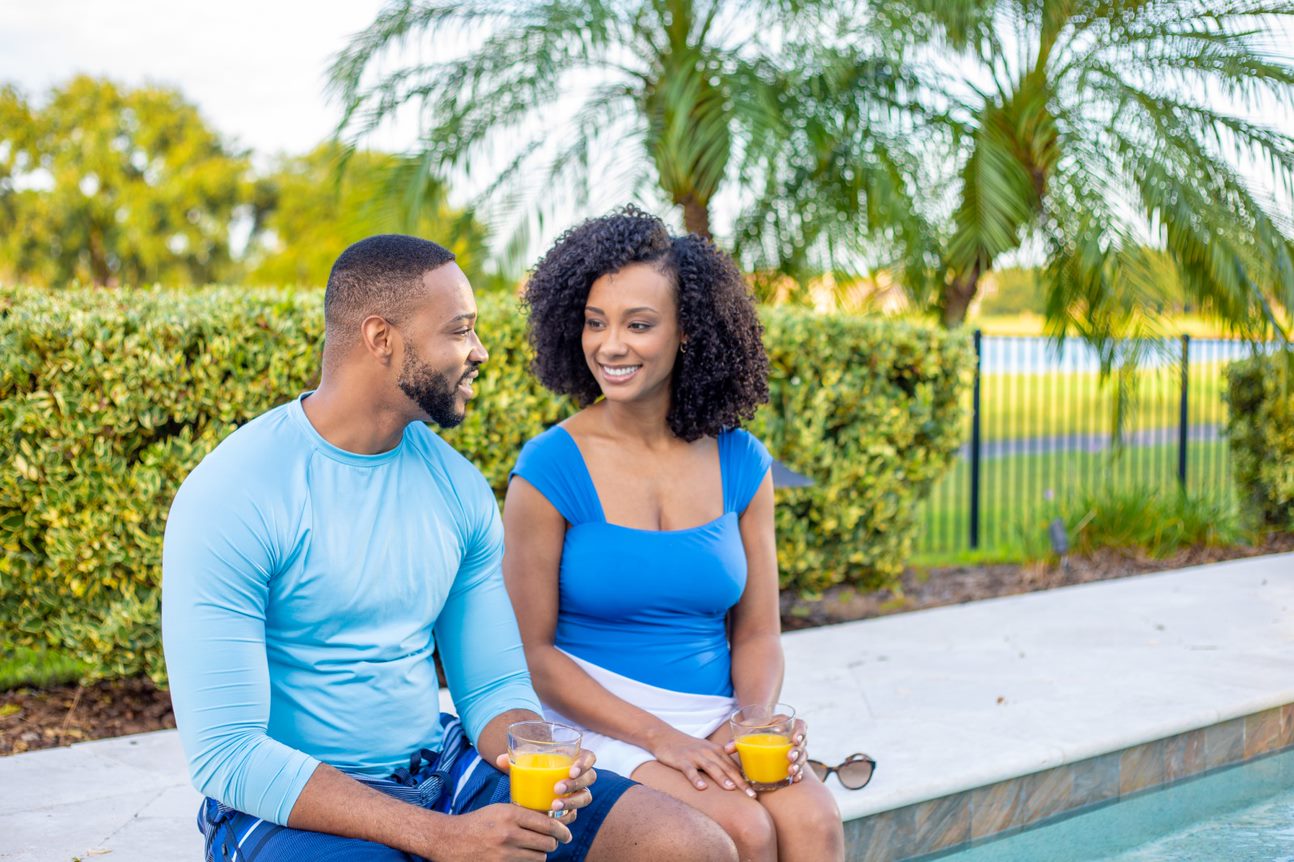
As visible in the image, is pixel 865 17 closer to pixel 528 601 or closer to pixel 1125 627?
pixel 1125 627

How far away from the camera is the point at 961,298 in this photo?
9.15m

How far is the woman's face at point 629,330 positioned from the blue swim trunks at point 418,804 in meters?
0.89

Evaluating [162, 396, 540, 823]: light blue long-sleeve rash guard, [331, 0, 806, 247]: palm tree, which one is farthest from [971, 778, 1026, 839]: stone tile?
[331, 0, 806, 247]: palm tree

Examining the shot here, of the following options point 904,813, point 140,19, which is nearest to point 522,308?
point 904,813

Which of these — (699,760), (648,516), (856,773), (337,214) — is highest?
(337,214)

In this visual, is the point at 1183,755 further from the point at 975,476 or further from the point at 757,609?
the point at 975,476

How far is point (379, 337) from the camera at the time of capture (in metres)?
2.30

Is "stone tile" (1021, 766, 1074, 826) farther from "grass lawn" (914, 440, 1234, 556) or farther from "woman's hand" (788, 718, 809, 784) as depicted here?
"grass lawn" (914, 440, 1234, 556)

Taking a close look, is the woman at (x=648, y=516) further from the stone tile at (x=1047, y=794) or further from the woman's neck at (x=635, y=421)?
the stone tile at (x=1047, y=794)

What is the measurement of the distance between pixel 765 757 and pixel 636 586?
53 cm

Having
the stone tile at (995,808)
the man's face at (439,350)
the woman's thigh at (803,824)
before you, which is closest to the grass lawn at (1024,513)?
the stone tile at (995,808)

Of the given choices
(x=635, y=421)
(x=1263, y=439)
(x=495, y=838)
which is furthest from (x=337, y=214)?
(x=495, y=838)

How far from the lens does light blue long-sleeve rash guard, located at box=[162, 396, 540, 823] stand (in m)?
2.06

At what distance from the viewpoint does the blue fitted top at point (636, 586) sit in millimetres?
2846
